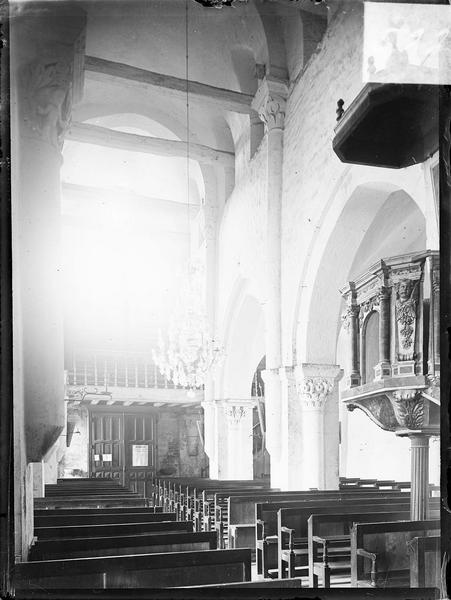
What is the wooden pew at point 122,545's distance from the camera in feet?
14.7

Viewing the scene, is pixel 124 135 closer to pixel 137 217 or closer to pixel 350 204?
pixel 137 217

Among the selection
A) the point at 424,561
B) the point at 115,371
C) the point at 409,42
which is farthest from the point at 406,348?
the point at 115,371

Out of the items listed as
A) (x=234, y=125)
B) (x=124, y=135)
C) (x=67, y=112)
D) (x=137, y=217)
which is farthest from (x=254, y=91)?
(x=67, y=112)

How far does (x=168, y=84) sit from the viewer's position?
42.0 ft

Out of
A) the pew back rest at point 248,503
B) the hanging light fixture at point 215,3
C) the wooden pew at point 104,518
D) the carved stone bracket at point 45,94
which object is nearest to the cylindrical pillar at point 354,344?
the wooden pew at point 104,518

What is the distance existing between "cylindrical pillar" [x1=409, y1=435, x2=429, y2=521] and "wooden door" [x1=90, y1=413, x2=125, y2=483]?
16805mm

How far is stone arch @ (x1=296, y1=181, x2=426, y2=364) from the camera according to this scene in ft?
31.4

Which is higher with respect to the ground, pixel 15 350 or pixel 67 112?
pixel 67 112

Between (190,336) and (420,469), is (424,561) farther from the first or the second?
(190,336)

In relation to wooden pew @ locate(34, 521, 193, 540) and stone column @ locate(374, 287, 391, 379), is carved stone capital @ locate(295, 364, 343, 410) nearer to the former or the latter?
wooden pew @ locate(34, 521, 193, 540)

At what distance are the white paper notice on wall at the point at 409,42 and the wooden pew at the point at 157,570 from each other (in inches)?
114

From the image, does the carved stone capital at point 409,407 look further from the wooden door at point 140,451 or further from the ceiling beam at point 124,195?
the wooden door at point 140,451

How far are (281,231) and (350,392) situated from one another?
310 inches

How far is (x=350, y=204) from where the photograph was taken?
31.2 ft
